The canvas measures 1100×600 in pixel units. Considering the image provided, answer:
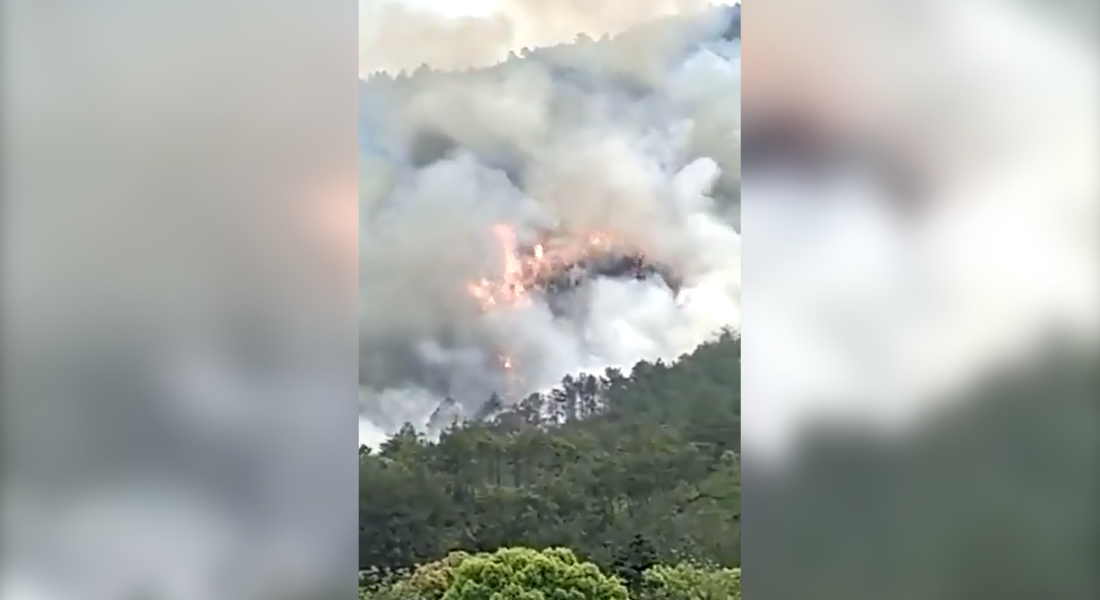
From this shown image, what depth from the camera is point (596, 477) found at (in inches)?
143

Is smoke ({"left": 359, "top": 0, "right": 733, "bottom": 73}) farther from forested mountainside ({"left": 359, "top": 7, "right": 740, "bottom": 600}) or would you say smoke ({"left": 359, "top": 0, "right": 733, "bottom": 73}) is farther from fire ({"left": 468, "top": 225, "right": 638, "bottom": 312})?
fire ({"left": 468, "top": 225, "right": 638, "bottom": 312})

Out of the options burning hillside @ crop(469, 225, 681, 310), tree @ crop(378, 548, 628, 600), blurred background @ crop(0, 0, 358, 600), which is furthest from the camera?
burning hillside @ crop(469, 225, 681, 310)

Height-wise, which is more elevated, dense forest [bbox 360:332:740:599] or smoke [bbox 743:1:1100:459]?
smoke [bbox 743:1:1100:459]

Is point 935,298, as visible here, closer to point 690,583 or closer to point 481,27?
point 690,583

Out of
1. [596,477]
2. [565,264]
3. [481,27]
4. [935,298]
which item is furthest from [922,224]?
[481,27]

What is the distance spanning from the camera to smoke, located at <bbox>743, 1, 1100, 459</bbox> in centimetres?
227

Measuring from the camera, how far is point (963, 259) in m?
2.28

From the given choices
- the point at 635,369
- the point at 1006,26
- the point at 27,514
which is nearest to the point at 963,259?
the point at 1006,26

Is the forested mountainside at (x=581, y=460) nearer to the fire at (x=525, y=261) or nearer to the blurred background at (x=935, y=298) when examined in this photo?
the fire at (x=525, y=261)

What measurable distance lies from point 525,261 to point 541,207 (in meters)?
0.22

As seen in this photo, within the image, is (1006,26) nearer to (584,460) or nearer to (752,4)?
(752,4)

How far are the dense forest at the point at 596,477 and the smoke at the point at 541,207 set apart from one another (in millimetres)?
113

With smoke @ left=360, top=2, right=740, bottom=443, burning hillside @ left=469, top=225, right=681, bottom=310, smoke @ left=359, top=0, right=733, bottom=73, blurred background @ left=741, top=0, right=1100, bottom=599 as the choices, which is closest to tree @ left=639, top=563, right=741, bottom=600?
smoke @ left=360, top=2, right=740, bottom=443

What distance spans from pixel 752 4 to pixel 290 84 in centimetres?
115
